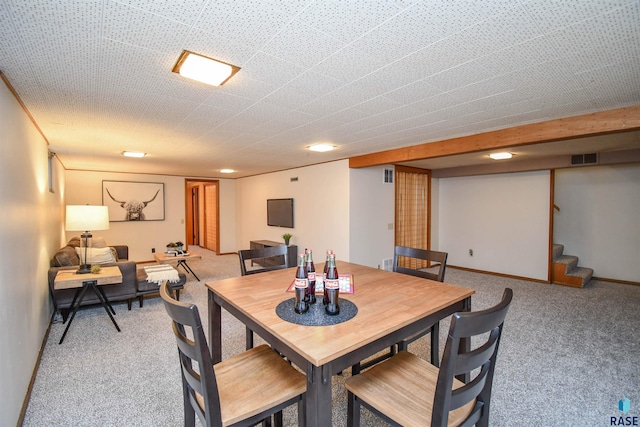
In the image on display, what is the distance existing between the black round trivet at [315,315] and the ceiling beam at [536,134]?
8.74 ft

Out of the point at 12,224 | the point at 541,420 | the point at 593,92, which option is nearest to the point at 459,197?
the point at 593,92

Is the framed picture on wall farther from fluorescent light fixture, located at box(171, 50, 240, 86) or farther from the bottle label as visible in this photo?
the bottle label

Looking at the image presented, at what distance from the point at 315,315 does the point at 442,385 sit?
0.63m

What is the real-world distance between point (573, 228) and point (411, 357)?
600 centimetres

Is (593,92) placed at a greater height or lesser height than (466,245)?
greater

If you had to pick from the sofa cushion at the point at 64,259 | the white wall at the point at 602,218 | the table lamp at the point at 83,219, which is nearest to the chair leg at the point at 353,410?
the table lamp at the point at 83,219

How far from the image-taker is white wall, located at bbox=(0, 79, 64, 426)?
1736 mm

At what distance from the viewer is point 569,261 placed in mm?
5109

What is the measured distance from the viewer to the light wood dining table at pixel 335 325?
3.64 ft

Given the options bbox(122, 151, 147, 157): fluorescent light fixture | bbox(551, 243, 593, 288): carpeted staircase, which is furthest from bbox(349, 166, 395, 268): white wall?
bbox(122, 151, 147, 157): fluorescent light fixture

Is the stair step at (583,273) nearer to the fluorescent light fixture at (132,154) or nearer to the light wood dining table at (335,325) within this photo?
the light wood dining table at (335,325)

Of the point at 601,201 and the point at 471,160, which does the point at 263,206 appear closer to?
the point at 471,160

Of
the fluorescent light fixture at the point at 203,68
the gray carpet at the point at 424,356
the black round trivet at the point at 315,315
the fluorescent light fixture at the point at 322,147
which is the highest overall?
the fluorescent light fixture at the point at 322,147

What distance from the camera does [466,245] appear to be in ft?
21.1
